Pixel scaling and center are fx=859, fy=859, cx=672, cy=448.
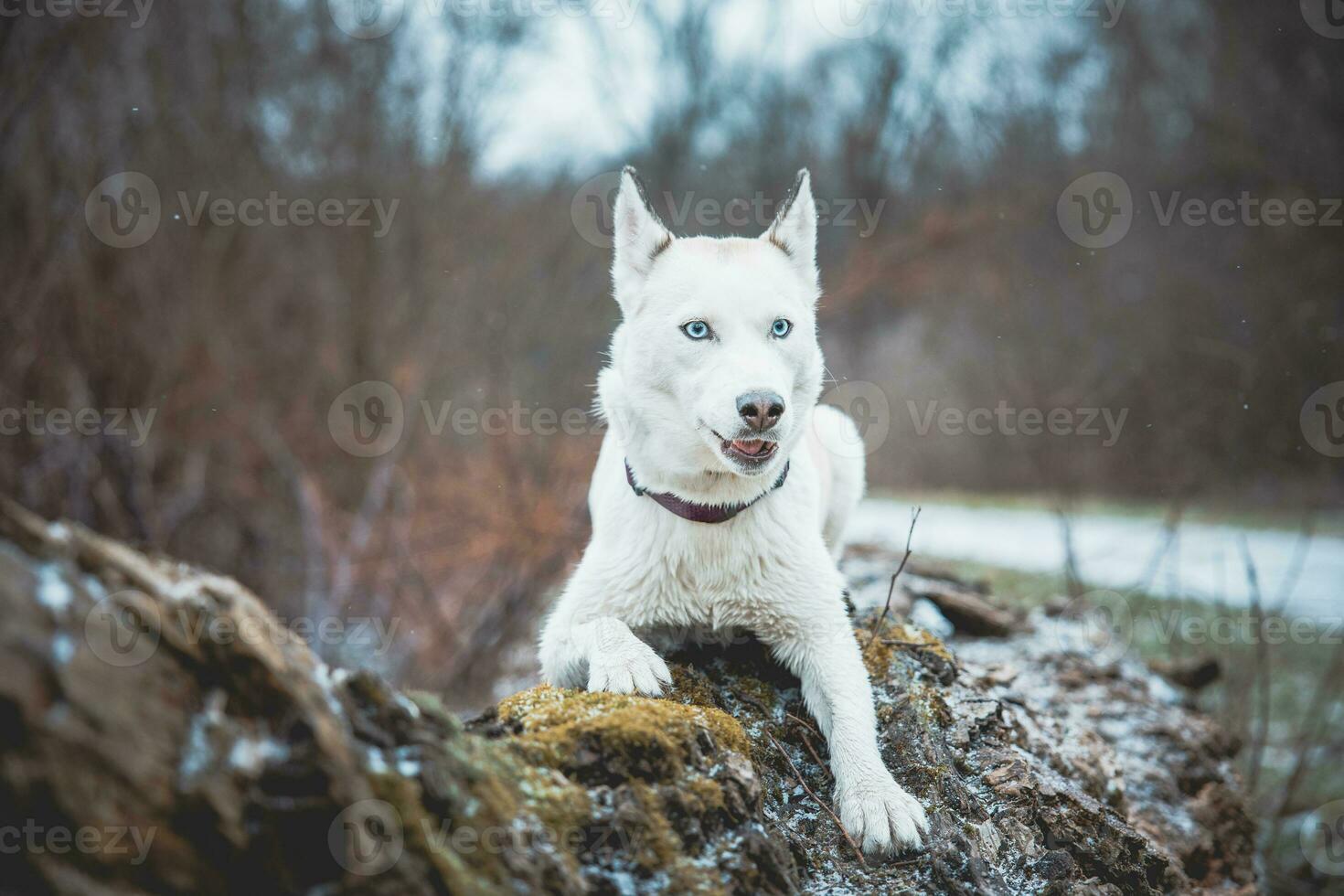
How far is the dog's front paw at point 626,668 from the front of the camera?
264 centimetres

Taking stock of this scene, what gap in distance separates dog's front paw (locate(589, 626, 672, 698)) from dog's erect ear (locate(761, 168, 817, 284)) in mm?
1640

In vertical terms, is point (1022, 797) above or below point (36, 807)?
below

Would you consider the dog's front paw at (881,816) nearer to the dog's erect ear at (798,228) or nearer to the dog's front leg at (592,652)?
the dog's front leg at (592,652)

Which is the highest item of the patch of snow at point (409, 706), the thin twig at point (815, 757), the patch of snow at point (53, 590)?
the patch of snow at point (53, 590)

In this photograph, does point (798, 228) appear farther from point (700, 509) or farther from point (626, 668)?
point (626, 668)

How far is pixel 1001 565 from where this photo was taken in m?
10.9

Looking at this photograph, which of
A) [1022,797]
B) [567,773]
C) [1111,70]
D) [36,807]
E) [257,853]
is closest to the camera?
[36,807]

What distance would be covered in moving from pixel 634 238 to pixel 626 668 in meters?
1.68

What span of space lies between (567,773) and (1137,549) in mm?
11569

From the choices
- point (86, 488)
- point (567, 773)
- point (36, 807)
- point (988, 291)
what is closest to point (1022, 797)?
point (567, 773)

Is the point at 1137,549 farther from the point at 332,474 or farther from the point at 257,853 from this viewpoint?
the point at 257,853

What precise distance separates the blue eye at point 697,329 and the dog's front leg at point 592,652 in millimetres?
991

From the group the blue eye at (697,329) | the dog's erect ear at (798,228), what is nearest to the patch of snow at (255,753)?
the blue eye at (697,329)

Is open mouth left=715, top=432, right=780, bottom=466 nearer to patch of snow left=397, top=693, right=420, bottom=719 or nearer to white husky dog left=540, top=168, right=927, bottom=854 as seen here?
white husky dog left=540, top=168, right=927, bottom=854
